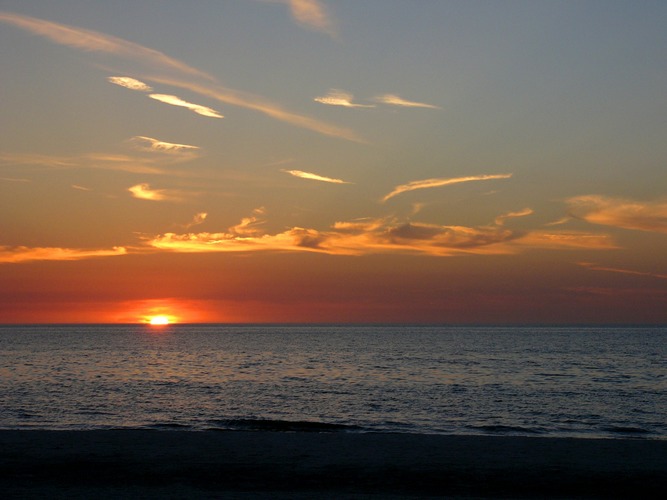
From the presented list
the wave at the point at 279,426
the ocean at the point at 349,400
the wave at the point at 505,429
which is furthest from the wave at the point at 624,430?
the wave at the point at 279,426

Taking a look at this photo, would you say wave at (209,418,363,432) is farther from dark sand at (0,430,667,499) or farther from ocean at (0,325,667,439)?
dark sand at (0,430,667,499)

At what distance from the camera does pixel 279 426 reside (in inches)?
1463

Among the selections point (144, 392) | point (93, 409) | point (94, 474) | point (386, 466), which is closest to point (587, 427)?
point (386, 466)

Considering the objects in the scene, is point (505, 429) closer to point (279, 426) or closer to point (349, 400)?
point (279, 426)

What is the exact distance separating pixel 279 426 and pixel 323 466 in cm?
1611

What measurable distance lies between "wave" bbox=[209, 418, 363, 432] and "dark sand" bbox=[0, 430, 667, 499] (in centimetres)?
901

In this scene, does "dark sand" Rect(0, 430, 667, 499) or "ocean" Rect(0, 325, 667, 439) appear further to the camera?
"ocean" Rect(0, 325, 667, 439)

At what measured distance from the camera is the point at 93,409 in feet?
147

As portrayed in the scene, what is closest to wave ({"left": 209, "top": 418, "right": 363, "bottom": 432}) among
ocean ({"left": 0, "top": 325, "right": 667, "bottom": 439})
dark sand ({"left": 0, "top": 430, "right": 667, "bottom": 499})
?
ocean ({"left": 0, "top": 325, "right": 667, "bottom": 439})

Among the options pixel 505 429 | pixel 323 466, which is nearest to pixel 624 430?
pixel 505 429

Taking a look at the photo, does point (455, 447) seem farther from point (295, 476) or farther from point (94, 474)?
point (94, 474)

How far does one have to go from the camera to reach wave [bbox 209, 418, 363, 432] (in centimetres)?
3634

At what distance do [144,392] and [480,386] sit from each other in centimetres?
2857

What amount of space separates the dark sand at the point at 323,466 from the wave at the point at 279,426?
29.6ft
